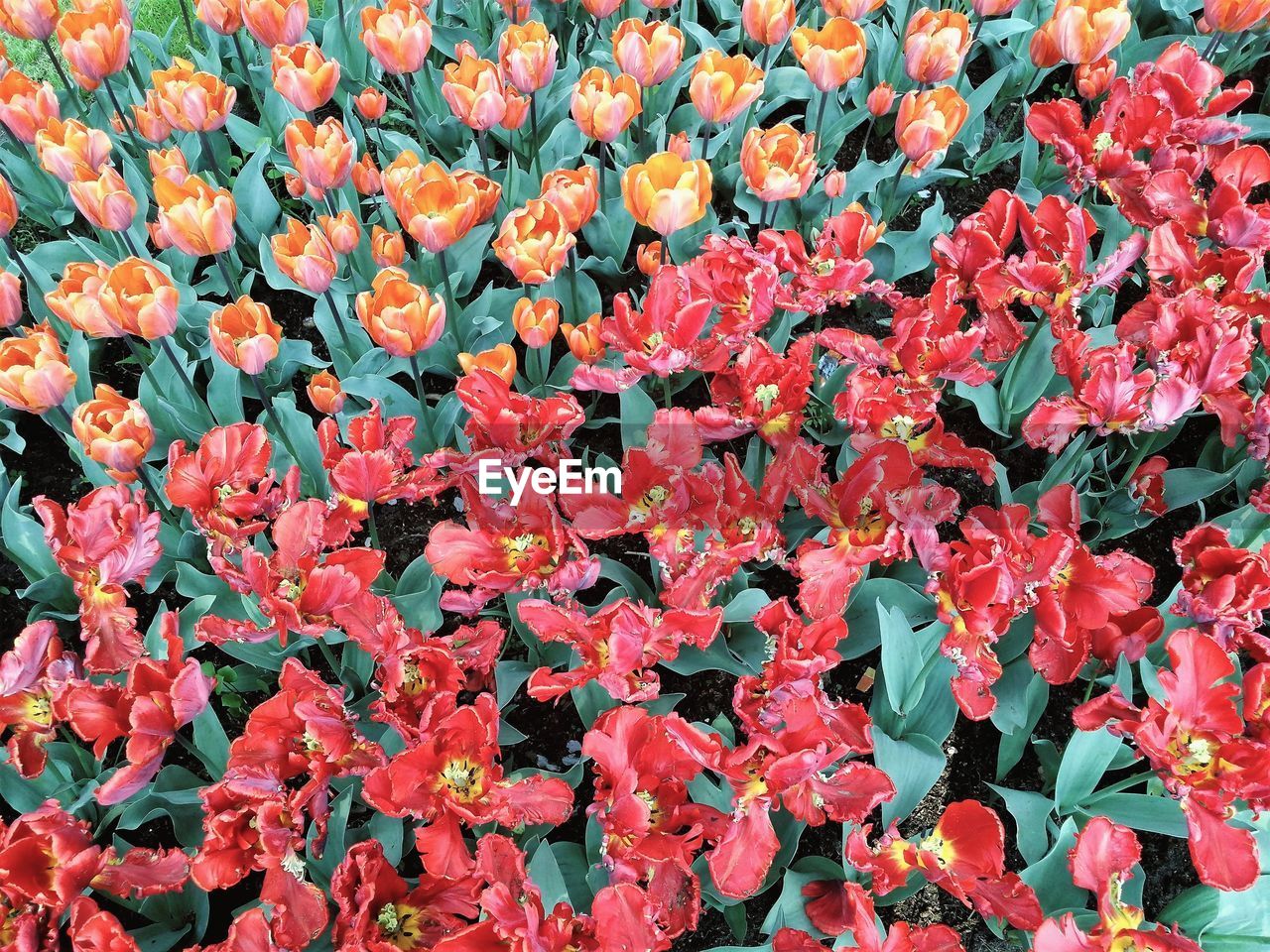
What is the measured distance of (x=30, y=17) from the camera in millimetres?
2215

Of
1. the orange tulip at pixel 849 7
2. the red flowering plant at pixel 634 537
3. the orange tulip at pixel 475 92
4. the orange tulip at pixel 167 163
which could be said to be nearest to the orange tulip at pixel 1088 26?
the red flowering plant at pixel 634 537

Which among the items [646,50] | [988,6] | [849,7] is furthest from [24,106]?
[988,6]

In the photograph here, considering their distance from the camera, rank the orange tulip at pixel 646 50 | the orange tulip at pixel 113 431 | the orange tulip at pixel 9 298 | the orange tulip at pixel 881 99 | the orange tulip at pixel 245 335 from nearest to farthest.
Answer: the orange tulip at pixel 113 431
the orange tulip at pixel 245 335
the orange tulip at pixel 9 298
the orange tulip at pixel 646 50
the orange tulip at pixel 881 99

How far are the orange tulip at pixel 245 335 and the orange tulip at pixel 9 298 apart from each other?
41 cm

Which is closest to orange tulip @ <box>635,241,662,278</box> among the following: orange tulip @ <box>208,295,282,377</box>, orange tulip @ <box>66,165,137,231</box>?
orange tulip @ <box>208,295,282,377</box>

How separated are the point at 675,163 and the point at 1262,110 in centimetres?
222

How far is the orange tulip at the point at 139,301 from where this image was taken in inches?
66.1

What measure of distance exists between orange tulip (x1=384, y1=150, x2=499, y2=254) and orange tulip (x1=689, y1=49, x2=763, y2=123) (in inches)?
21.1

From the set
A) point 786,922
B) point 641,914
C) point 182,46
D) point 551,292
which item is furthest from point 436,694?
point 182,46

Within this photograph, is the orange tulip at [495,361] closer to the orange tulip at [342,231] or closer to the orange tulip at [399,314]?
the orange tulip at [399,314]

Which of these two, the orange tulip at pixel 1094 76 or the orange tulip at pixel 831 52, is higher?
the orange tulip at pixel 831 52

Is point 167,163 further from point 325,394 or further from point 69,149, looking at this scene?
point 325,394

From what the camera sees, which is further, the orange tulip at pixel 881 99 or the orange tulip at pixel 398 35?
the orange tulip at pixel 881 99

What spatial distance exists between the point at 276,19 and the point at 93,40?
377mm
